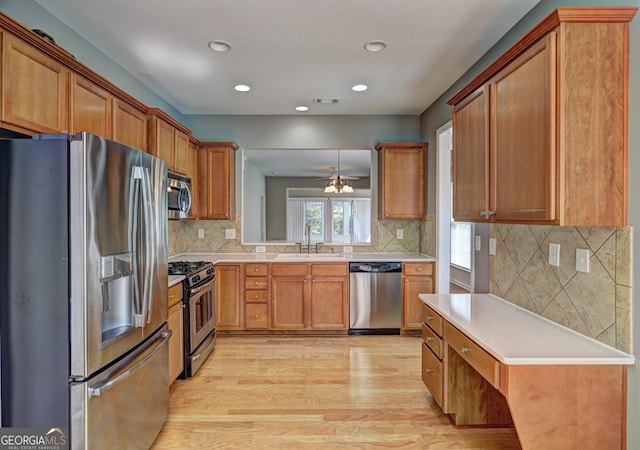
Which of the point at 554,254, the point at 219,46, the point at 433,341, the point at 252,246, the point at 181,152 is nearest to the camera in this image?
the point at 554,254

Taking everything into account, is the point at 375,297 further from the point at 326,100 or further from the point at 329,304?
the point at 326,100

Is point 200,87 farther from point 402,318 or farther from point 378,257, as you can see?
point 402,318

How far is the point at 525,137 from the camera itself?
5.98 feet

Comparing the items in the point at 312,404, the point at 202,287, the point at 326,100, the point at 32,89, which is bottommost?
the point at 312,404

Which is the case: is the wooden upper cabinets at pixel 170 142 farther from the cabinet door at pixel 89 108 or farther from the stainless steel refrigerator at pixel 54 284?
the stainless steel refrigerator at pixel 54 284

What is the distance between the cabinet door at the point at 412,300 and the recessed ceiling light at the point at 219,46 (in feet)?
9.72

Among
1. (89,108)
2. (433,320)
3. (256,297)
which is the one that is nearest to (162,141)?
(89,108)

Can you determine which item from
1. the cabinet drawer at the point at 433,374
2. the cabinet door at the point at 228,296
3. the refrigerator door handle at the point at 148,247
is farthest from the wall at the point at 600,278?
the cabinet door at the point at 228,296

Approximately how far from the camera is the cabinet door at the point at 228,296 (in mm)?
4305

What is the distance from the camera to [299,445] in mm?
2271

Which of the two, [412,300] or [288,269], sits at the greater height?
[288,269]

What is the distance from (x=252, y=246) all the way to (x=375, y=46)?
9.42ft

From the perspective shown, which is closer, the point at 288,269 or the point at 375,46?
the point at 375,46

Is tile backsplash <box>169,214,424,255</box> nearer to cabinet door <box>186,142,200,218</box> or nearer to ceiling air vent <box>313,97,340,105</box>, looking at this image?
cabinet door <box>186,142,200,218</box>
